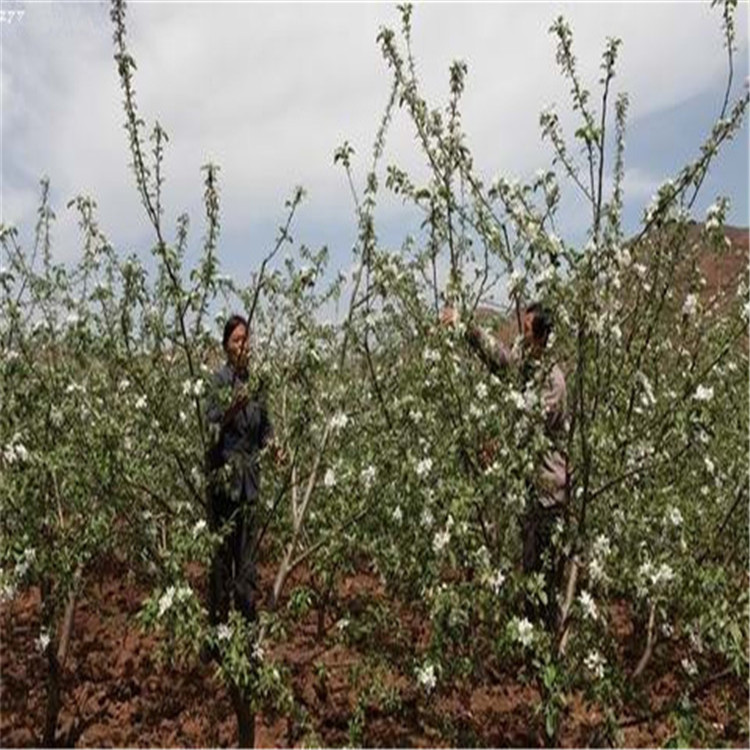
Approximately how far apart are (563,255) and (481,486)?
0.95 m

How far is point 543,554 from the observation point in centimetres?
408

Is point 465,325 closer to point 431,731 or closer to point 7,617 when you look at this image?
point 431,731

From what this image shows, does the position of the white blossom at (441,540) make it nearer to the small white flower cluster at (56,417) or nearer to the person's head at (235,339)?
the person's head at (235,339)

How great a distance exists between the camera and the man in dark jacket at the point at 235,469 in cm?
472

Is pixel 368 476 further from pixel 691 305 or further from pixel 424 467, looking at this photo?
pixel 691 305

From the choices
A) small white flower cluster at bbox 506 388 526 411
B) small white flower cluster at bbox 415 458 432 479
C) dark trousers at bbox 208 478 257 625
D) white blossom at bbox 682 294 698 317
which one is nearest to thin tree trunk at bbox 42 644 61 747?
dark trousers at bbox 208 478 257 625

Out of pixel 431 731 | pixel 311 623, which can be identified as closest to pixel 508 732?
pixel 431 731

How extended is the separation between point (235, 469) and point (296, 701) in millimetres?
1505

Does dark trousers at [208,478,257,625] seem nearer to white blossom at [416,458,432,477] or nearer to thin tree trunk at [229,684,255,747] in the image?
thin tree trunk at [229,684,255,747]

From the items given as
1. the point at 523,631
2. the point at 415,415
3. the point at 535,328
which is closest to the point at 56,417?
the point at 415,415

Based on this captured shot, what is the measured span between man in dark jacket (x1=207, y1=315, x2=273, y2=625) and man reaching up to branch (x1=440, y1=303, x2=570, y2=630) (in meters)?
1.11

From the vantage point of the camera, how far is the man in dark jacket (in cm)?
472

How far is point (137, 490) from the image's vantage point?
4.84 metres

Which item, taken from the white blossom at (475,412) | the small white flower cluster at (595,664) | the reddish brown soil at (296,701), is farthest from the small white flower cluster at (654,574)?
the reddish brown soil at (296,701)
